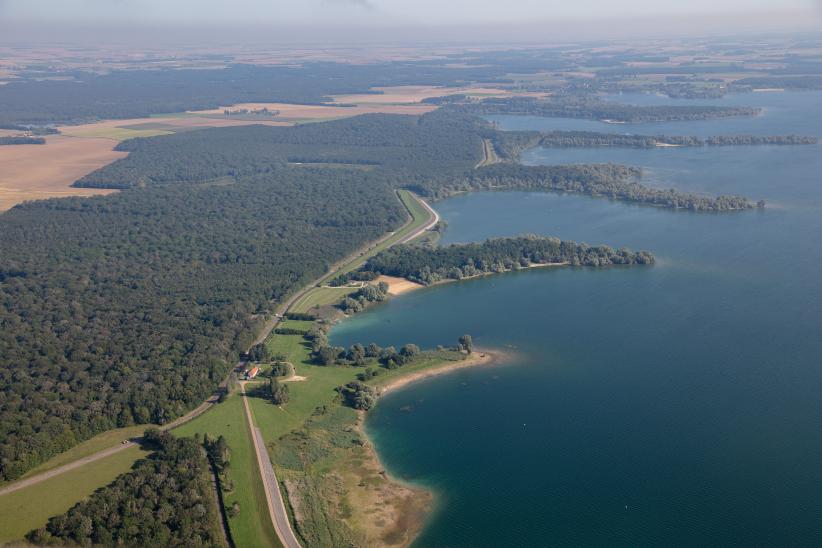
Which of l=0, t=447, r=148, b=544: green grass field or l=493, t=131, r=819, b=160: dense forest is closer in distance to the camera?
l=0, t=447, r=148, b=544: green grass field

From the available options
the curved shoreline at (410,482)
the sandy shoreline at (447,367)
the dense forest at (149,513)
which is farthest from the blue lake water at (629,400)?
the dense forest at (149,513)

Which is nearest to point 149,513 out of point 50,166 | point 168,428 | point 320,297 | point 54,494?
point 54,494

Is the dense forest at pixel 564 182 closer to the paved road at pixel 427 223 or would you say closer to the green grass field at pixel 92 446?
the paved road at pixel 427 223

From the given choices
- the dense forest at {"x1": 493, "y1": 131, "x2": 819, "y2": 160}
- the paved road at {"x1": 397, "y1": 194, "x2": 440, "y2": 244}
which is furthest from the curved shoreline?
the dense forest at {"x1": 493, "y1": 131, "x2": 819, "y2": 160}

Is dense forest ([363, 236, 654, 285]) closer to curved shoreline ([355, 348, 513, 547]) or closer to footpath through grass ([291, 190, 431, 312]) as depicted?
footpath through grass ([291, 190, 431, 312])

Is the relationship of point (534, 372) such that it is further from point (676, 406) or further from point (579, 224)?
point (579, 224)
